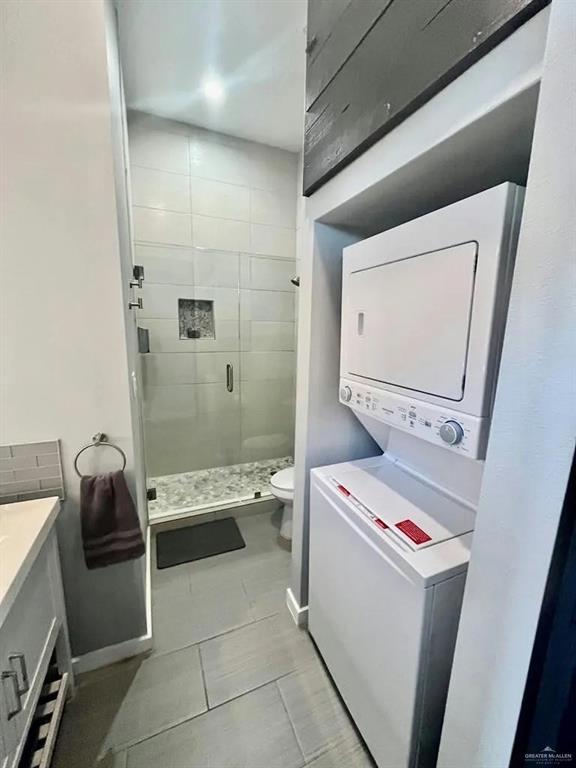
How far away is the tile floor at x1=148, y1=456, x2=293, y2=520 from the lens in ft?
8.14

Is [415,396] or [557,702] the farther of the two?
[415,396]

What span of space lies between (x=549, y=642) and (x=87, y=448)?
142 centimetres

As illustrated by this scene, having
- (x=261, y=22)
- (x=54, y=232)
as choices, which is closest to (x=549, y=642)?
(x=54, y=232)

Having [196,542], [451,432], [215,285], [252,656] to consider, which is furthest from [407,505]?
[215,285]

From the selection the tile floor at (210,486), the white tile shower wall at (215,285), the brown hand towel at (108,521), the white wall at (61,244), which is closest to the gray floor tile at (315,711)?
the brown hand towel at (108,521)

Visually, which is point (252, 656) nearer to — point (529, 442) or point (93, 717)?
point (93, 717)

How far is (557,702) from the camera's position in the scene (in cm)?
65

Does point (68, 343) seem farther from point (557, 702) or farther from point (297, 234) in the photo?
point (297, 234)

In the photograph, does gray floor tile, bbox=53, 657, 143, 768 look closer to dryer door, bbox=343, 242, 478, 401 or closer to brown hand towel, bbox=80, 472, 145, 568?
brown hand towel, bbox=80, 472, 145, 568

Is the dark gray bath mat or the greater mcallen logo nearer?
the greater mcallen logo

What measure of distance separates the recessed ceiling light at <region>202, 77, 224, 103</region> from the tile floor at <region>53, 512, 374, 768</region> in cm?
309

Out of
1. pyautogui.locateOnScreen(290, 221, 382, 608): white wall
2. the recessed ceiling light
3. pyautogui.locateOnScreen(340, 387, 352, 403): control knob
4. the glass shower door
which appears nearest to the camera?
pyautogui.locateOnScreen(340, 387, 352, 403): control knob

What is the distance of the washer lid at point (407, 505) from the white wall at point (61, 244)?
3.05 ft

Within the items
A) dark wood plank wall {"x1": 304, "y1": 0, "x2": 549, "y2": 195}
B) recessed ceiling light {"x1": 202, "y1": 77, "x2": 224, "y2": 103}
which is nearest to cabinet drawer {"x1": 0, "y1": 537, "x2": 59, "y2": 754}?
dark wood plank wall {"x1": 304, "y1": 0, "x2": 549, "y2": 195}
